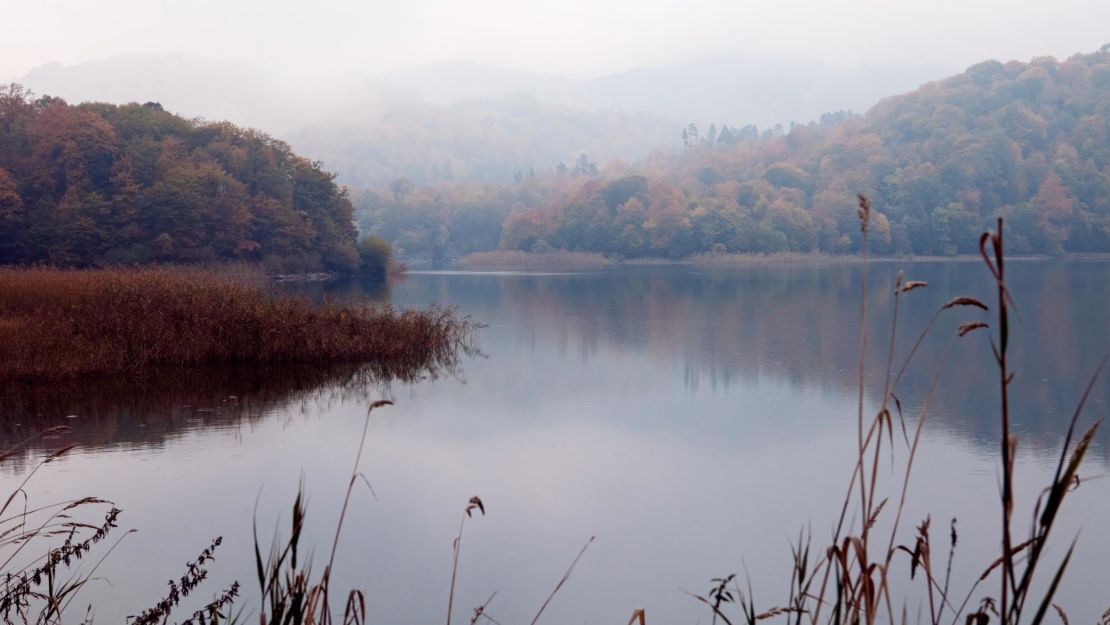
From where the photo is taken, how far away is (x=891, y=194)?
96.3m

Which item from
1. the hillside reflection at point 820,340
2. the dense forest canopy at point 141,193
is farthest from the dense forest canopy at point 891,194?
the hillside reflection at point 820,340

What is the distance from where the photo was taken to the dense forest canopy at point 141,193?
131 feet

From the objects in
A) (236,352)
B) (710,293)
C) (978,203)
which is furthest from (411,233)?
(236,352)

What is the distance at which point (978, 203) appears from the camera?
93125 mm

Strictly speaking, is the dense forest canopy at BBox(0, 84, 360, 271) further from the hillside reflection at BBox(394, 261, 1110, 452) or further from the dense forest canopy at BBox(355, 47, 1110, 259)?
the dense forest canopy at BBox(355, 47, 1110, 259)

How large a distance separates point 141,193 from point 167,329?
32298 millimetres

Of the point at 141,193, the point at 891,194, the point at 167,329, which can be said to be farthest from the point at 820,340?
the point at 891,194

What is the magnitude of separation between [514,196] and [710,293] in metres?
99.3

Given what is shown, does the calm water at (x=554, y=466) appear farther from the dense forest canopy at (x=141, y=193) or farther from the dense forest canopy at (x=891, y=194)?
the dense forest canopy at (x=891, y=194)

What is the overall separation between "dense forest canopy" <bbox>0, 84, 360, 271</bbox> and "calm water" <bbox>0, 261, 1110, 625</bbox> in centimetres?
2763

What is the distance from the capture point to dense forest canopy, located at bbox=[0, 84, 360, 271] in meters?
39.9

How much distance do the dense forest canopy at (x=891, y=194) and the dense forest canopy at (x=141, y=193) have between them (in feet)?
142

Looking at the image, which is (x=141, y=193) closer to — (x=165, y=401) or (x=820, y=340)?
(x=820, y=340)

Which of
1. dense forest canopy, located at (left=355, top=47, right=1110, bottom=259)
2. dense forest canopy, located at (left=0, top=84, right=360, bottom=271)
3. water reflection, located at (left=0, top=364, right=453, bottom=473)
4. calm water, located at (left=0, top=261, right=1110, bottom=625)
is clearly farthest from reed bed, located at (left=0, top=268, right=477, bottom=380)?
dense forest canopy, located at (left=355, top=47, right=1110, bottom=259)
